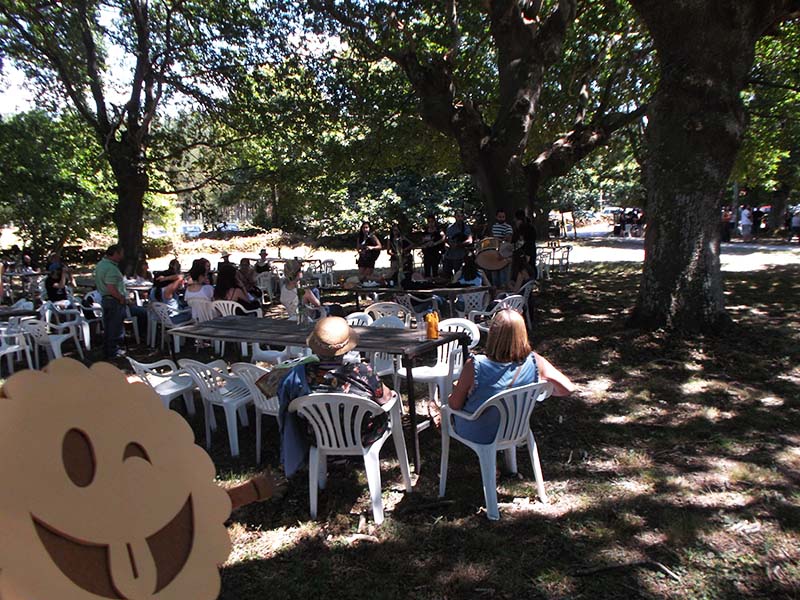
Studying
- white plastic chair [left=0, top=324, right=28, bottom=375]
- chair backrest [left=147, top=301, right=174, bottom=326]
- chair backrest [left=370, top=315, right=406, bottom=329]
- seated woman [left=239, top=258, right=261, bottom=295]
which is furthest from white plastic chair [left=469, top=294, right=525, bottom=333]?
white plastic chair [left=0, top=324, right=28, bottom=375]

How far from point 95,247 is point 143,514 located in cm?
2849

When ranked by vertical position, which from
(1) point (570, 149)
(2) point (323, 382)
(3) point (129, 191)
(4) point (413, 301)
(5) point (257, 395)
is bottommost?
(5) point (257, 395)

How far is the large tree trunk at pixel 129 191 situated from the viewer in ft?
37.3

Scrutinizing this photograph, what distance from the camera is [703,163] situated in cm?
607

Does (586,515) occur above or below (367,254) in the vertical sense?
below

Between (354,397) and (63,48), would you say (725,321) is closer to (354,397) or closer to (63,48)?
(354,397)

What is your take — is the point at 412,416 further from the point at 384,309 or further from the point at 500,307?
the point at 500,307

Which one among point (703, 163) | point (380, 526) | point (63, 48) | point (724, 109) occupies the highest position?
point (63, 48)

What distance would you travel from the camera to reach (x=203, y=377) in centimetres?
439

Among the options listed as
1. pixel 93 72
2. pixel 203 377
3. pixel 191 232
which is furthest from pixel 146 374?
pixel 191 232

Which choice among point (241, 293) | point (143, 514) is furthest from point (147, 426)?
point (241, 293)

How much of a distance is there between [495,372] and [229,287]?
5129 millimetres

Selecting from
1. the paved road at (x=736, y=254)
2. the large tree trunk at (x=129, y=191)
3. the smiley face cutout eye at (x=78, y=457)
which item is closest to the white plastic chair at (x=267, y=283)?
the large tree trunk at (x=129, y=191)

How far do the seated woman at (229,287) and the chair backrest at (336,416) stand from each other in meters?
4.58
